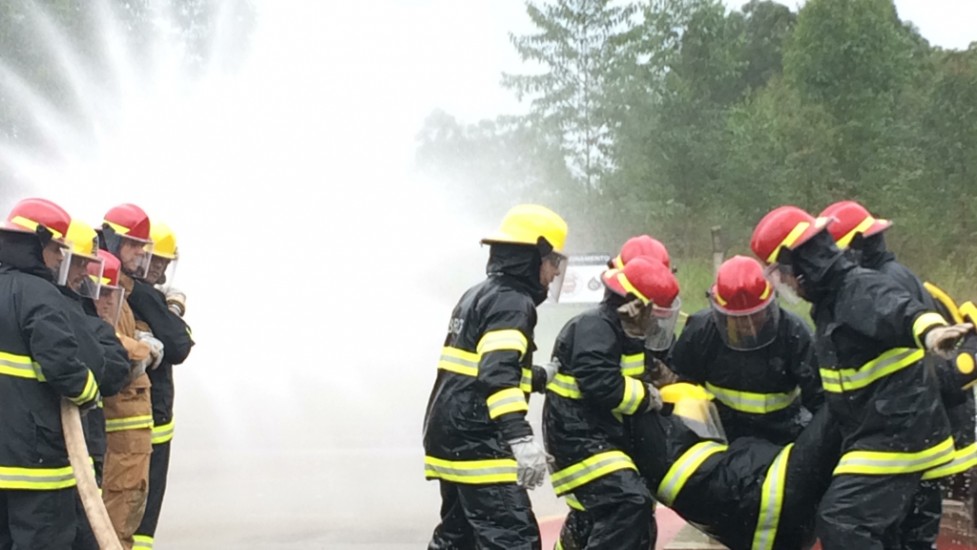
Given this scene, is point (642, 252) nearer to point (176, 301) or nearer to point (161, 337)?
point (161, 337)

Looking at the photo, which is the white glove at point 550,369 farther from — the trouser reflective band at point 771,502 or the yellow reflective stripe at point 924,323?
the yellow reflective stripe at point 924,323

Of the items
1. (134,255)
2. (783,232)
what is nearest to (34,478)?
(134,255)

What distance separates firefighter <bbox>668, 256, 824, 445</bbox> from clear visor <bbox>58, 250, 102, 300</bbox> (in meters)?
2.67

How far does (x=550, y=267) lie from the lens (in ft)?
16.6

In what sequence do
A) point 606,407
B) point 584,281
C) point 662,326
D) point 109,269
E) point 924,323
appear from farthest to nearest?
1. point 584,281
2. point 109,269
3. point 662,326
4. point 606,407
5. point 924,323

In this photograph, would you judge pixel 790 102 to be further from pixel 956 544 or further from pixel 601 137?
pixel 956 544

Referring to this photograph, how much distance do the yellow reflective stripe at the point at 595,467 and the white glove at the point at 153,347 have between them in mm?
2157

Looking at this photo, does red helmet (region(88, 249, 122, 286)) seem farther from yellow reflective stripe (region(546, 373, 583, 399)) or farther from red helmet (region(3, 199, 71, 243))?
yellow reflective stripe (region(546, 373, 583, 399))

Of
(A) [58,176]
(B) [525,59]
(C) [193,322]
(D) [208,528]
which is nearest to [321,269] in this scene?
(C) [193,322]

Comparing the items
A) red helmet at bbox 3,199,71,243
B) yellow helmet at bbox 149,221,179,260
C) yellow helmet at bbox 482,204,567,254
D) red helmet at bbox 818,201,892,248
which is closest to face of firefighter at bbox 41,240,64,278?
red helmet at bbox 3,199,71,243

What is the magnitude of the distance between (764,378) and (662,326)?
54 cm

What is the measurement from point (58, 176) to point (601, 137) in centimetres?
1168

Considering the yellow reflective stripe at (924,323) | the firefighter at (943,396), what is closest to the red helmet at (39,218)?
the firefighter at (943,396)

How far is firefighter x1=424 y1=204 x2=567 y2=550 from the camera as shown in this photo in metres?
4.59
